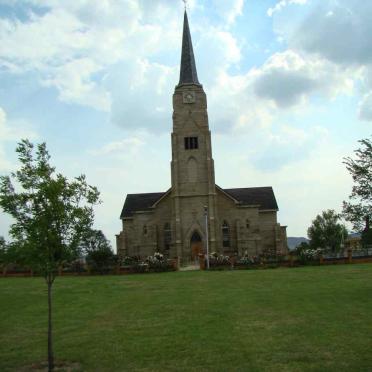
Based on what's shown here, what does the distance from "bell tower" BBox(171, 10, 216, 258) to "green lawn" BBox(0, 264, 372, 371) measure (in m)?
30.6

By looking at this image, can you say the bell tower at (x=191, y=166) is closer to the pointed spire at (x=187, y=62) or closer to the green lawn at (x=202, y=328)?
the pointed spire at (x=187, y=62)

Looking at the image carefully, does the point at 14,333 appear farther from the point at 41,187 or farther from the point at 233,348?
the point at 233,348

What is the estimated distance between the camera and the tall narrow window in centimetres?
5756

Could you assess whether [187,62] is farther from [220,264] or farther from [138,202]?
[220,264]

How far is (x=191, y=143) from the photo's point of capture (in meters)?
57.7

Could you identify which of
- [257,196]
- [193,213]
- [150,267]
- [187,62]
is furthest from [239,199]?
[150,267]

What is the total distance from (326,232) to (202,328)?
7633 centimetres

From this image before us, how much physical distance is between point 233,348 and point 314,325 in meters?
3.40

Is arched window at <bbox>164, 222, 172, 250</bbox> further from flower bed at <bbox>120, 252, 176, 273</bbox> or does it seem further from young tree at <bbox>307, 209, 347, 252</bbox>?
young tree at <bbox>307, 209, 347, 252</bbox>

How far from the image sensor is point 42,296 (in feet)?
78.3

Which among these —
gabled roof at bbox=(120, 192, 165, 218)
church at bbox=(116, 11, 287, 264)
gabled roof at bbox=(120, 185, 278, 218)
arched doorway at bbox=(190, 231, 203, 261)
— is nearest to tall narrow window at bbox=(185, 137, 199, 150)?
church at bbox=(116, 11, 287, 264)

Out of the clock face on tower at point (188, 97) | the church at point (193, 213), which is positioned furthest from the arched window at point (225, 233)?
the clock face on tower at point (188, 97)

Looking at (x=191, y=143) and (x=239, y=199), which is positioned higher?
(x=191, y=143)

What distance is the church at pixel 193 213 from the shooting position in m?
55.6
